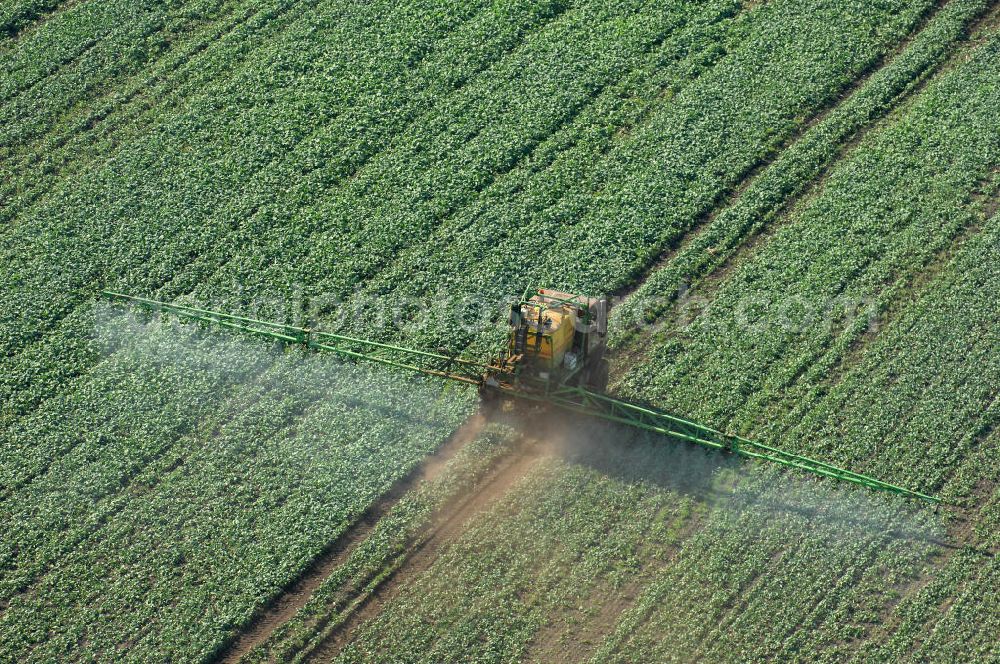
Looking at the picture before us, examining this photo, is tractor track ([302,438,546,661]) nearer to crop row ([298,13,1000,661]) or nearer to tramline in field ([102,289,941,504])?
crop row ([298,13,1000,661])

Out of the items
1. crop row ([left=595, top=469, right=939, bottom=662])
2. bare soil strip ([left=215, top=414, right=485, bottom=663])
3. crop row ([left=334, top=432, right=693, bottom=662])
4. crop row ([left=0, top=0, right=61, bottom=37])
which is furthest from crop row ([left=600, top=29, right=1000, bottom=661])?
crop row ([left=0, top=0, right=61, bottom=37])

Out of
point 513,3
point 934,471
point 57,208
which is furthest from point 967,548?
point 57,208

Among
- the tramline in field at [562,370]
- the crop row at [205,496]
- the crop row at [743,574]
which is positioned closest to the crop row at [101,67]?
the crop row at [205,496]

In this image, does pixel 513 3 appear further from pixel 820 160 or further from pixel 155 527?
pixel 155 527

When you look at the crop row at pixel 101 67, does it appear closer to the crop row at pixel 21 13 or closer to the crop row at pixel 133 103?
the crop row at pixel 133 103

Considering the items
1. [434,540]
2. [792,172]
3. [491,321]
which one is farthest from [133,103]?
[792,172]
